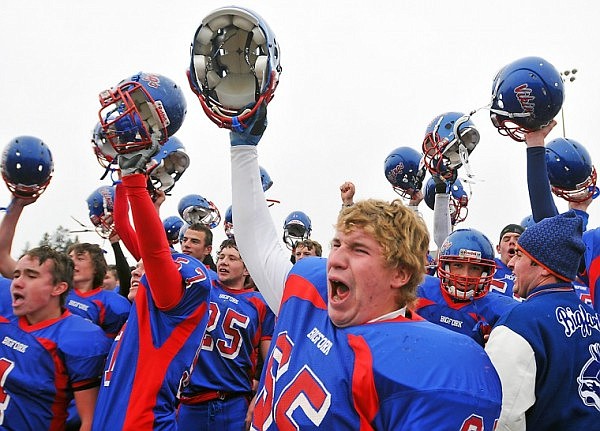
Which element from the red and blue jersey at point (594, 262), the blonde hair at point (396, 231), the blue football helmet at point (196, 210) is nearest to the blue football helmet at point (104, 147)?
the blonde hair at point (396, 231)

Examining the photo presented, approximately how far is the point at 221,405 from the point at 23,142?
274cm

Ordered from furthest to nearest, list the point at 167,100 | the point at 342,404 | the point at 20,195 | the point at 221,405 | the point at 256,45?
the point at 221,405
the point at 20,195
the point at 167,100
the point at 256,45
the point at 342,404

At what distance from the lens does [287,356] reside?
235 cm

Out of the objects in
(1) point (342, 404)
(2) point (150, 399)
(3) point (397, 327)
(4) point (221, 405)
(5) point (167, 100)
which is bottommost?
(4) point (221, 405)

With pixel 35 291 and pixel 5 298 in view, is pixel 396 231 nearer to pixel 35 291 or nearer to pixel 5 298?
pixel 35 291

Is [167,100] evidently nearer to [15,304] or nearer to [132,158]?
[132,158]

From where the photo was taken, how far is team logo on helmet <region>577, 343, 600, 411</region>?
3.02m

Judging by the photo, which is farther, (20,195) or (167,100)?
(20,195)

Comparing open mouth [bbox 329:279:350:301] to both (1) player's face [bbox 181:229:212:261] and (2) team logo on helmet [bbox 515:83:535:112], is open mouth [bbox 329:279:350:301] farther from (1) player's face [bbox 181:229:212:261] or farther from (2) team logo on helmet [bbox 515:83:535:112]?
(1) player's face [bbox 181:229:212:261]

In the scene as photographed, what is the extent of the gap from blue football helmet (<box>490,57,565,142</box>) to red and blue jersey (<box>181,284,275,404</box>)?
2.81 m

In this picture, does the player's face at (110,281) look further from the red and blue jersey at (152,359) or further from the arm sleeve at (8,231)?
the red and blue jersey at (152,359)

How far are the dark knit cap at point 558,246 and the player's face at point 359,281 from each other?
4.08 ft

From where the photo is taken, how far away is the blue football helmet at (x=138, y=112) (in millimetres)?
3076

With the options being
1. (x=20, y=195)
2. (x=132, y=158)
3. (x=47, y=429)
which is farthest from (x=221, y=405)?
(x=132, y=158)
